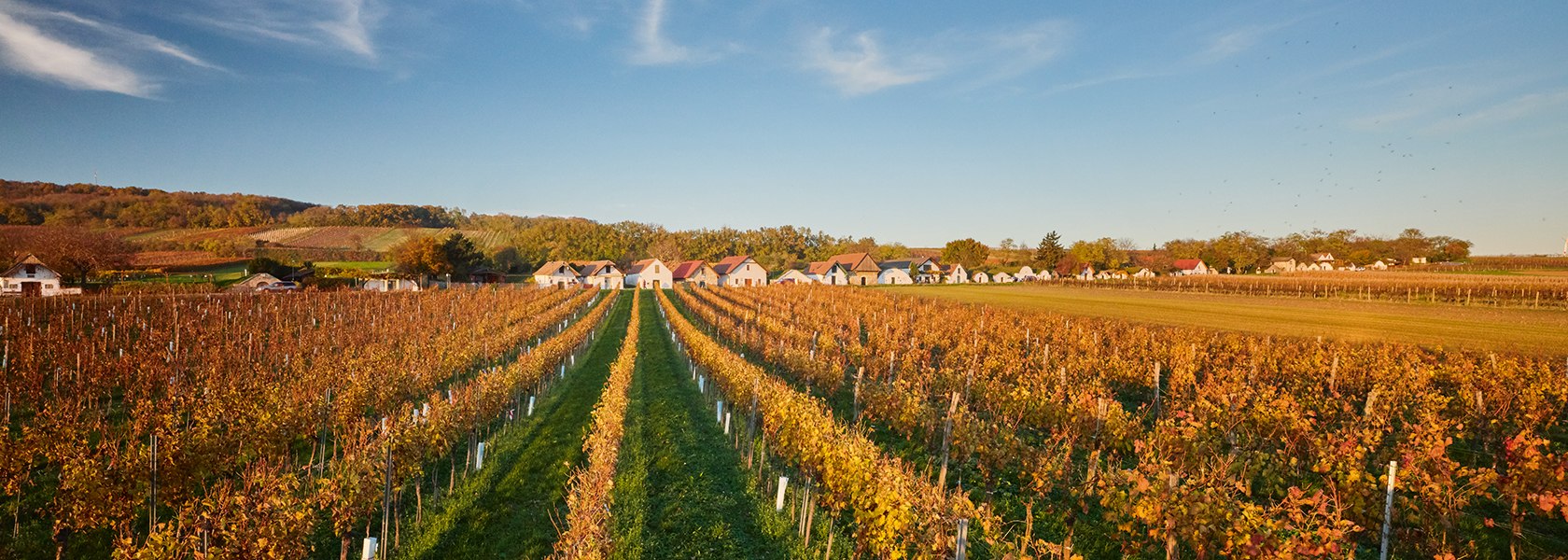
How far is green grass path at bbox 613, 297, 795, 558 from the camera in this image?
8969mm

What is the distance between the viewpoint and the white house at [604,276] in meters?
91.6

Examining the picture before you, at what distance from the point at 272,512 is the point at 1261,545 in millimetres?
9381

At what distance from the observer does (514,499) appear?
10.7 m

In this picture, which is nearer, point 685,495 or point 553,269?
point 685,495

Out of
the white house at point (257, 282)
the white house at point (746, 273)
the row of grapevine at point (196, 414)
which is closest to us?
the row of grapevine at point (196, 414)

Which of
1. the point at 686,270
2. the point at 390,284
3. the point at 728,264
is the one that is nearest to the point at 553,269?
the point at 686,270

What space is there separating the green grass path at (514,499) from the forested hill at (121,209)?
141075 millimetres

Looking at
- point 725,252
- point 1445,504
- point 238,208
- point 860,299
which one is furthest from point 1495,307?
point 238,208

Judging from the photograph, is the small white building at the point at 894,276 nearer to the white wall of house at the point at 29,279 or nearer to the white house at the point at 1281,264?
the white house at the point at 1281,264

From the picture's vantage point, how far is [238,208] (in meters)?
143

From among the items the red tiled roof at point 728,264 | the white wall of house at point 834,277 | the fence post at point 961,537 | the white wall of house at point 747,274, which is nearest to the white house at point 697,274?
the red tiled roof at point 728,264

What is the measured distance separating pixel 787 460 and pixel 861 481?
321 centimetres

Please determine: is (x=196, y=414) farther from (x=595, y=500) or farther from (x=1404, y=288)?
(x=1404, y=288)

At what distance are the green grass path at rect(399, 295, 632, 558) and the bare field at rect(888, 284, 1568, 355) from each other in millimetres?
27364
